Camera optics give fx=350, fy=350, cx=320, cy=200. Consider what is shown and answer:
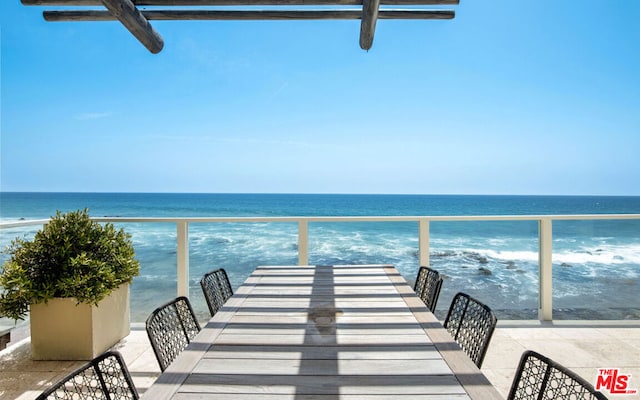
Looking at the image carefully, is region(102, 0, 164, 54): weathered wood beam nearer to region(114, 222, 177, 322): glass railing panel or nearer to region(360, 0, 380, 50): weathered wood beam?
region(360, 0, 380, 50): weathered wood beam

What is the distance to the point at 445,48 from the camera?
11.9 m

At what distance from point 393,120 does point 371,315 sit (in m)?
18.9

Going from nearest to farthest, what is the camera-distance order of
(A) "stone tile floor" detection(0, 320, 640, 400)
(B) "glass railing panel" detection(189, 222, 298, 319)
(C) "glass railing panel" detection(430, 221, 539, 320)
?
(A) "stone tile floor" detection(0, 320, 640, 400), (C) "glass railing panel" detection(430, 221, 539, 320), (B) "glass railing panel" detection(189, 222, 298, 319)

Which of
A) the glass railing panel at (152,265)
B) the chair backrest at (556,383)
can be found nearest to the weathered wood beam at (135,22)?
the glass railing panel at (152,265)

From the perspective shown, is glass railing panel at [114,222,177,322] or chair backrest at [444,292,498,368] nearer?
chair backrest at [444,292,498,368]

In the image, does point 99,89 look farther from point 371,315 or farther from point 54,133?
point 371,315

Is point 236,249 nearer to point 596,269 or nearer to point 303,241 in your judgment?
point 303,241

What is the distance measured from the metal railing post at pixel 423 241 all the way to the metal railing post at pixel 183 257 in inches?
95.4

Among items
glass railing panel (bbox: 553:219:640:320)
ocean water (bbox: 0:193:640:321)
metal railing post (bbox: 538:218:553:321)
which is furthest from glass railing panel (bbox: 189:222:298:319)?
glass railing panel (bbox: 553:219:640:320)

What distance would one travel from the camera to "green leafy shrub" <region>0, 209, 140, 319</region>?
2.68m

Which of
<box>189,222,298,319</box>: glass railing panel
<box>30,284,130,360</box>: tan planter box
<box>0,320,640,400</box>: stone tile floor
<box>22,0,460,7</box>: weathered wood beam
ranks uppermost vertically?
<box>22,0,460,7</box>: weathered wood beam

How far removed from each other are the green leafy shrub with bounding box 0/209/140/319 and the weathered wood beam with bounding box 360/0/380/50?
2641 mm

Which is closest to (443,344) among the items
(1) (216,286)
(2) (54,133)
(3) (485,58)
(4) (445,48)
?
(1) (216,286)

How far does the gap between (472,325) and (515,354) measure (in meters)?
1.64
